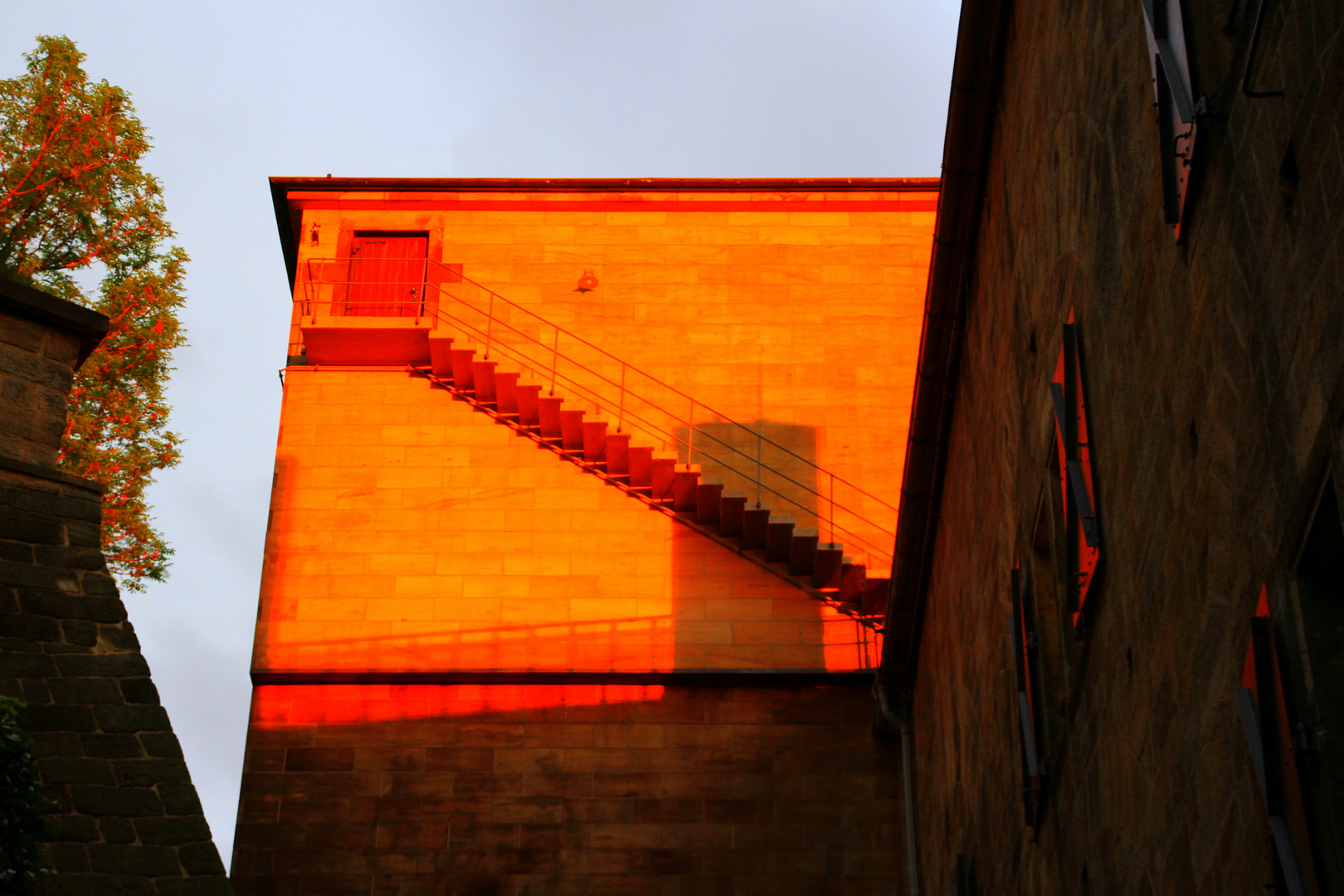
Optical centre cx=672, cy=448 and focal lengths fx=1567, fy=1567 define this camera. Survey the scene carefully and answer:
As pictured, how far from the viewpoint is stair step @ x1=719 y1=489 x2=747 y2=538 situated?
2280 centimetres

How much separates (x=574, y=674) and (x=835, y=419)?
5.93 m

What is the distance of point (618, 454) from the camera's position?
77.9 ft

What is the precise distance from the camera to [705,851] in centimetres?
2125

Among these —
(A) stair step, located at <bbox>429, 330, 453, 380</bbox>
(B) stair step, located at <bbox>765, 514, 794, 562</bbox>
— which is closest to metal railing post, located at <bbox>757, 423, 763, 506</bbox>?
(B) stair step, located at <bbox>765, 514, 794, 562</bbox>

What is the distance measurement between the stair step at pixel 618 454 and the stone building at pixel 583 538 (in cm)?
5

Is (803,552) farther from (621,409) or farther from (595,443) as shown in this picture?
(621,409)

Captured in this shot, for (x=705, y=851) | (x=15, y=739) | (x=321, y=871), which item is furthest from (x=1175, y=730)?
(x=321, y=871)

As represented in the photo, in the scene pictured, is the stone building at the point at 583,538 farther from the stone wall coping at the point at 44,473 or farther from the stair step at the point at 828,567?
the stone wall coping at the point at 44,473

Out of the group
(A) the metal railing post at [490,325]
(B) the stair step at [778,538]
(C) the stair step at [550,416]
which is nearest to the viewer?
(B) the stair step at [778,538]

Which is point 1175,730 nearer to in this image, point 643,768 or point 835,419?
point 643,768

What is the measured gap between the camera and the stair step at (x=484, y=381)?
24078mm

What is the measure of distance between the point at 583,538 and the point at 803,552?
11.1 ft

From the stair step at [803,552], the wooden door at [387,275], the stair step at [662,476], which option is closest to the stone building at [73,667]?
the stair step at [662,476]

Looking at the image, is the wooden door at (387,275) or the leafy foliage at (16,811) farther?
the wooden door at (387,275)
